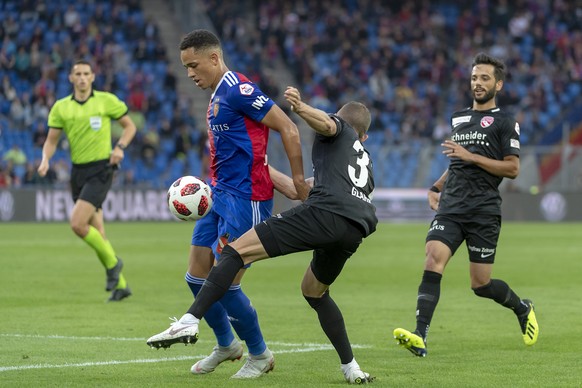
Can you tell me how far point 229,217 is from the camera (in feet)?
25.1

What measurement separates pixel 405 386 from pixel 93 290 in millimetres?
7766

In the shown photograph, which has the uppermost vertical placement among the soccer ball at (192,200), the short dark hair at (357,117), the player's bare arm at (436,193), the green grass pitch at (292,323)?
the short dark hair at (357,117)

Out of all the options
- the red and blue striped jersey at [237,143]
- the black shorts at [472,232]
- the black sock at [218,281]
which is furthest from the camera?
the black shorts at [472,232]

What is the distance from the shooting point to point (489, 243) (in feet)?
31.1

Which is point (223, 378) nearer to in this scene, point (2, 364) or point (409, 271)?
point (2, 364)

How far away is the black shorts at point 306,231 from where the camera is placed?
713 centimetres

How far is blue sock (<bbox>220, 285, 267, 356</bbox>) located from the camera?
7.75 m

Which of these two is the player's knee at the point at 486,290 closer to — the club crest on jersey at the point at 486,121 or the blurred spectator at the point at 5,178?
the club crest on jersey at the point at 486,121

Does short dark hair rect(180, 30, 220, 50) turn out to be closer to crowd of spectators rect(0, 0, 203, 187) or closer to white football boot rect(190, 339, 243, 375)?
white football boot rect(190, 339, 243, 375)

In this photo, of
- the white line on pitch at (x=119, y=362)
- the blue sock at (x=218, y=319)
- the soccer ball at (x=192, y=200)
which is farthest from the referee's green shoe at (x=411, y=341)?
the soccer ball at (x=192, y=200)

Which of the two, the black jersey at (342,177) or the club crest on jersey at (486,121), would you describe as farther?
the club crest on jersey at (486,121)

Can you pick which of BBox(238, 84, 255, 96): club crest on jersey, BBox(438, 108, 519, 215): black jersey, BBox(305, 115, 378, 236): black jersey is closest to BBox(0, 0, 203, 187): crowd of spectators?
BBox(438, 108, 519, 215): black jersey

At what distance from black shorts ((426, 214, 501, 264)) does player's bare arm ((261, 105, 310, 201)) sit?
2.28 m

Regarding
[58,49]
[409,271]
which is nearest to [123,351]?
[409,271]
